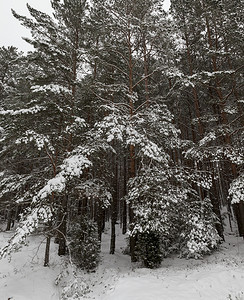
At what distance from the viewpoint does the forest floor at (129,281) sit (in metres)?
6.36

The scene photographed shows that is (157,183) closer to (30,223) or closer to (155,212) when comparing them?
(155,212)

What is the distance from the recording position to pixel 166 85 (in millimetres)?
17906

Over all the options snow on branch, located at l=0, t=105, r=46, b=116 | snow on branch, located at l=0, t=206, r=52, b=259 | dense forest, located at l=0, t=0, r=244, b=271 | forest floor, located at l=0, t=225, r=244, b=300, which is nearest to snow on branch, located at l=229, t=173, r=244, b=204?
dense forest, located at l=0, t=0, r=244, b=271

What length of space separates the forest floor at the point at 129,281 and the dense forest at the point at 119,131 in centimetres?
94

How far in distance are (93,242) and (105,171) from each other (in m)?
4.19

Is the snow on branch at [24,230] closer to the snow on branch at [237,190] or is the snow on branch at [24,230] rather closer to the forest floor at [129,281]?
the forest floor at [129,281]

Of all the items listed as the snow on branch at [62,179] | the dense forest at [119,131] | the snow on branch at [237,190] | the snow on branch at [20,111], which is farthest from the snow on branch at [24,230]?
the snow on branch at [237,190]

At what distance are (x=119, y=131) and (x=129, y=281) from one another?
5.78 m

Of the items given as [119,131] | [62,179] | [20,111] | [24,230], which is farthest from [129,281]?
[20,111]

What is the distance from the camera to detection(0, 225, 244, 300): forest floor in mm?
6359

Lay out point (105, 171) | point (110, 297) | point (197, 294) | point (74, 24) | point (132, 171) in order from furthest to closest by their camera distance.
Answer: point (105, 171) < point (74, 24) < point (132, 171) < point (110, 297) < point (197, 294)

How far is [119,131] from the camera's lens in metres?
7.69

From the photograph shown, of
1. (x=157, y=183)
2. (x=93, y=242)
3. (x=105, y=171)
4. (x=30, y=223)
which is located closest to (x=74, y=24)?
(x=105, y=171)

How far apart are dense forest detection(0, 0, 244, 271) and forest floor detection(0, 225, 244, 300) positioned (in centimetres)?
94
